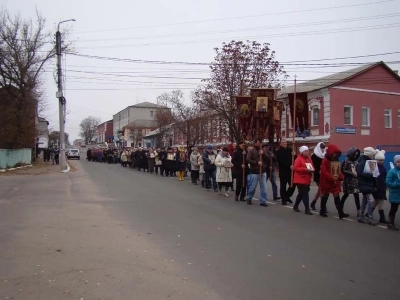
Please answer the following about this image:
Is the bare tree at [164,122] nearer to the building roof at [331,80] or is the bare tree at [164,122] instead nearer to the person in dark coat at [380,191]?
the building roof at [331,80]

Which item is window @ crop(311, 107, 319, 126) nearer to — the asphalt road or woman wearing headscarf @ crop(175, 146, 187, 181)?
woman wearing headscarf @ crop(175, 146, 187, 181)

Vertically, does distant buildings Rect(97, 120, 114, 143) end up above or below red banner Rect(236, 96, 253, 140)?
above

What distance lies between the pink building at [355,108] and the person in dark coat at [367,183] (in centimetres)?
2135

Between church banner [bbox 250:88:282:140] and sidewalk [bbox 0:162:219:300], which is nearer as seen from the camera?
sidewalk [bbox 0:162:219:300]

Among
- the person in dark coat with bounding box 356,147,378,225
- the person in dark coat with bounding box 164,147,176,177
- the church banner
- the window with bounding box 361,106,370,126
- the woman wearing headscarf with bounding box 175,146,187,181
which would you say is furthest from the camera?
the window with bounding box 361,106,370,126

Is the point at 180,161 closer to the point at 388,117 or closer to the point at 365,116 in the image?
the point at 365,116

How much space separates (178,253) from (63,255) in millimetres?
1761

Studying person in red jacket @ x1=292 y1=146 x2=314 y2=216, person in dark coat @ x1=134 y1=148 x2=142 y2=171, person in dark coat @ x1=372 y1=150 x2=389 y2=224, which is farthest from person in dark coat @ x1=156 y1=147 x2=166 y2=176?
person in dark coat @ x1=372 y1=150 x2=389 y2=224

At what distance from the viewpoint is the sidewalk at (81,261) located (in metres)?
4.71

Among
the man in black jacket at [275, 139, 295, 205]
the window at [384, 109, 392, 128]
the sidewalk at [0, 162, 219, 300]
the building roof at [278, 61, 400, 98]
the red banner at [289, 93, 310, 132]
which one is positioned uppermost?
the building roof at [278, 61, 400, 98]

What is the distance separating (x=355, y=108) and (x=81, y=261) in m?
29.8

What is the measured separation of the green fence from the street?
19.2 metres

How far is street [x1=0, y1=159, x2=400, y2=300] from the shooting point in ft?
15.8

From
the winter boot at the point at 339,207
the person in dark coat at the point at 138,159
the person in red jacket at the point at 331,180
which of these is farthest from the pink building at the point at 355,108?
the winter boot at the point at 339,207
